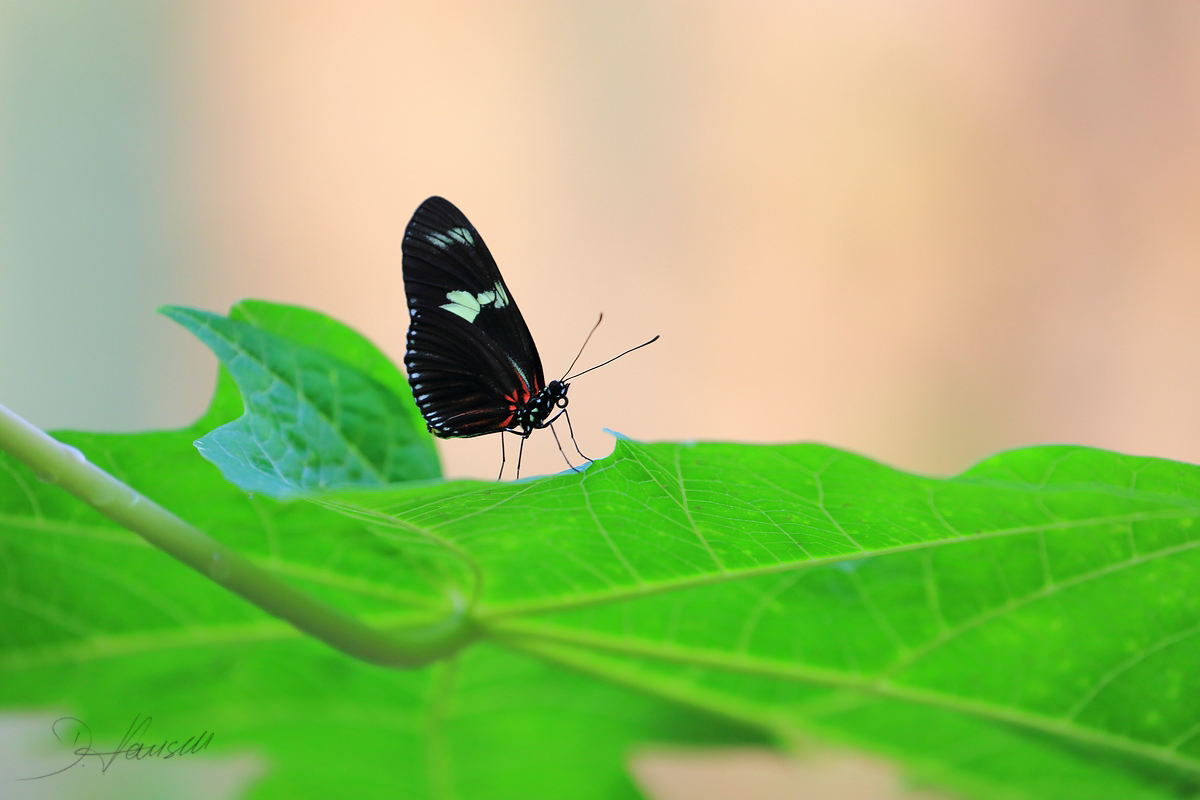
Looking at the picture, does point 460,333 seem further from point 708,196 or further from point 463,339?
point 708,196

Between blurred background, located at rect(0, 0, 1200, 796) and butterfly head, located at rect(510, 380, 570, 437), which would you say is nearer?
butterfly head, located at rect(510, 380, 570, 437)

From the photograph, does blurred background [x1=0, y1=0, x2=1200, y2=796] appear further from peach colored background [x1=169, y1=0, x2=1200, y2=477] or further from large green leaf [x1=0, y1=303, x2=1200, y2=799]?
large green leaf [x1=0, y1=303, x2=1200, y2=799]

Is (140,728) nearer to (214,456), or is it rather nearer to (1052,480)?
(214,456)
